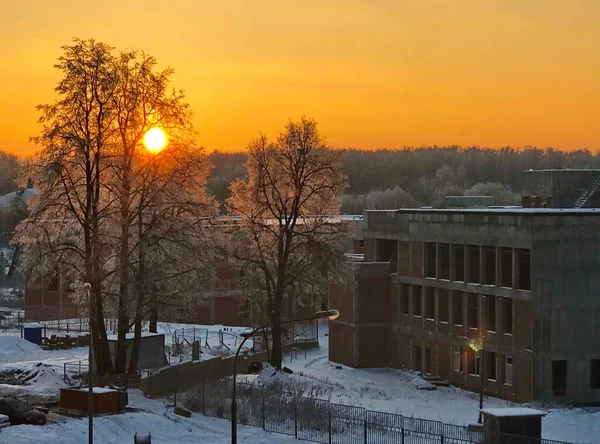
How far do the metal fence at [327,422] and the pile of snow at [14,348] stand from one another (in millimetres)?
14415

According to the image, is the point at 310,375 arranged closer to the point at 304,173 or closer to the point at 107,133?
the point at 304,173

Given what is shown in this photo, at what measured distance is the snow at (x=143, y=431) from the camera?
35.4 metres

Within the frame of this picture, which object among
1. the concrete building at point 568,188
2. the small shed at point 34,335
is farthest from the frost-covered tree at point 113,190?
the concrete building at point 568,188

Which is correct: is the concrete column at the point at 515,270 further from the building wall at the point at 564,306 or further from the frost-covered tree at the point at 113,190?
the frost-covered tree at the point at 113,190

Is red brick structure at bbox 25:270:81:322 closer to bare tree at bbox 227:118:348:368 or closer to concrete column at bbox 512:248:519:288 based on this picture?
bare tree at bbox 227:118:348:368

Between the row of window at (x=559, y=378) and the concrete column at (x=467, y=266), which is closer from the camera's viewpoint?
the row of window at (x=559, y=378)

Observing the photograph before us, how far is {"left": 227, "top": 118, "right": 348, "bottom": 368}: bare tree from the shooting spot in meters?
58.8

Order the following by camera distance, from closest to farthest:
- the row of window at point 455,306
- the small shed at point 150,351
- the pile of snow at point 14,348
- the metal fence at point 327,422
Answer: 1. the metal fence at point 327,422
2. the small shed at point 150,351
3. the row of window at point 455,306
4. the pile of snow at point 14,348

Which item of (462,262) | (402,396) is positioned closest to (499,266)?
(462,262)

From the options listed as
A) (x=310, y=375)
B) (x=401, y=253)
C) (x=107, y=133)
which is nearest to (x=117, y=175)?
(x=107, y=133)

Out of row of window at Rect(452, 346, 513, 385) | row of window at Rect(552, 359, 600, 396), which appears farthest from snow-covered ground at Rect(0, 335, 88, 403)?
row of window at Rect(552, 359, 600, 396)

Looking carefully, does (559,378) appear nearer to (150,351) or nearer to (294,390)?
(294,390)

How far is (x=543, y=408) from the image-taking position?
5022 cm

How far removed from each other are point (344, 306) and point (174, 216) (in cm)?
2402
